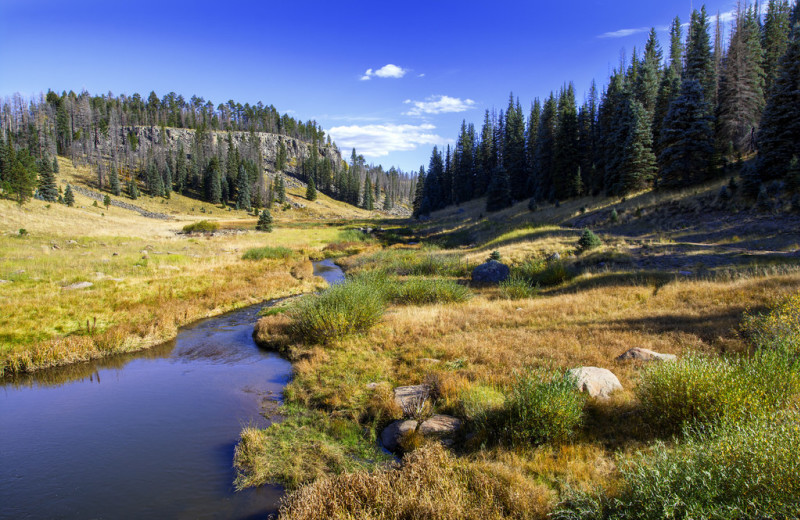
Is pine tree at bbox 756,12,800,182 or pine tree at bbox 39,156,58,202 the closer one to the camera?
pine tree at bbox 756,12,800,182

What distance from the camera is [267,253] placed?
35000 millimetres

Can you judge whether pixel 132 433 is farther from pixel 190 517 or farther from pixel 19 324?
pixel 19 324

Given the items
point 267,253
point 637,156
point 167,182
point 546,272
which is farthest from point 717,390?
point 167,182

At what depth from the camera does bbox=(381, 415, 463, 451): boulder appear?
799 cm

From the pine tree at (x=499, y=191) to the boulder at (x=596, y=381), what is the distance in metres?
57.5

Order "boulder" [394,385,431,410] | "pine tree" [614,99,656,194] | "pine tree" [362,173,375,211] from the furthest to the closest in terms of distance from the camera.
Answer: "pine tree" [362,173,375,211], "pine tree" [614,99,656,194], "boulder" [394,385,431,410]

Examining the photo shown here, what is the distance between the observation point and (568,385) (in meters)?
6.96

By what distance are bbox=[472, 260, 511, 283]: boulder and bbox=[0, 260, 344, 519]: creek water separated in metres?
13.5

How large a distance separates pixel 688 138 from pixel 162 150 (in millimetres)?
124344

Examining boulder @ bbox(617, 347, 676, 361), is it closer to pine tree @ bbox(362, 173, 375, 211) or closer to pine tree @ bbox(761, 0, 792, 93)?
pine tree @ bbox(761, 0, 792, 93)

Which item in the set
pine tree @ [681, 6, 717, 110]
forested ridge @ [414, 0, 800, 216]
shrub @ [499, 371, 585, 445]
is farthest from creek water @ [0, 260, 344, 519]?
pine tree @ [681, 6, 717, 110]

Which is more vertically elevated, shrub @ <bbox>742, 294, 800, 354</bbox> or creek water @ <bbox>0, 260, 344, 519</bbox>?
shrub @ <bbox>742, 294, 800, 354</bbox>

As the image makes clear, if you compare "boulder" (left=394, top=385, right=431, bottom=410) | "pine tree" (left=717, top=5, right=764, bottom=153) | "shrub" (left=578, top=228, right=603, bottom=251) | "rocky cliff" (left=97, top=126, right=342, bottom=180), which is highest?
"rocky cliff" (left=97, top=126, right=342, bottom=180)

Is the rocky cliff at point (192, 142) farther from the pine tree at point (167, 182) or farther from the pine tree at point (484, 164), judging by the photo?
the pine tree at point (484, 164)
